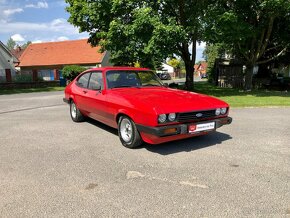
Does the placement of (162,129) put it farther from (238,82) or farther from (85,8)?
(238,82)

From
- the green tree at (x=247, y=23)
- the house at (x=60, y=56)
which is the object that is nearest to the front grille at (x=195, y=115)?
the green tree at (x=247, y=23)

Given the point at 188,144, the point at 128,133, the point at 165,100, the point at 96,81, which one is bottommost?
the point at 188,144

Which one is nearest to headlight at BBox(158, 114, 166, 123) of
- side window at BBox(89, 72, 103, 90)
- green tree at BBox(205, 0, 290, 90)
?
side window at BBox(89, 72, 103, 90)

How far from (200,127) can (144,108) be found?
3.76ft

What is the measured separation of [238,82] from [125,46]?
14076 mm

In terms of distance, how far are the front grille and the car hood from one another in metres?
0.08

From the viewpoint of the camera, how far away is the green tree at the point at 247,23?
14.2 metres

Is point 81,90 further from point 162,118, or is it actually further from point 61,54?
point 61,54

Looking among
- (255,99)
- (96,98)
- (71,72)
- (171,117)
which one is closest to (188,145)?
(171,117)

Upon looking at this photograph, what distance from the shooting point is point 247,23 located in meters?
15.7

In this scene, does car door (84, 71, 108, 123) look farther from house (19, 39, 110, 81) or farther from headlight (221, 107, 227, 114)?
house (19, 39, 110, 81)

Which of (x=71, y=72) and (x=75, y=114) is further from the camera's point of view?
(x=71, y=72)

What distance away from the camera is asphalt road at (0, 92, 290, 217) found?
10.6 feet

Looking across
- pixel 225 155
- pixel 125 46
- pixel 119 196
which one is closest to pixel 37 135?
pixel 119 196
